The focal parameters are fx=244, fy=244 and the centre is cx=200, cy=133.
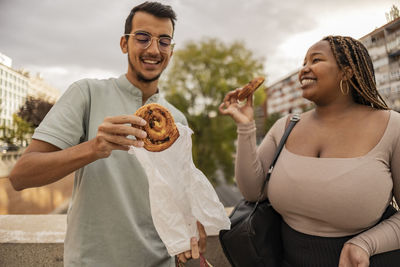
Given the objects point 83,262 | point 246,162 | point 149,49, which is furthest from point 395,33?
point 83,262

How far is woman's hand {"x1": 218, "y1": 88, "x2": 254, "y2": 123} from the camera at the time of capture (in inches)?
74.2

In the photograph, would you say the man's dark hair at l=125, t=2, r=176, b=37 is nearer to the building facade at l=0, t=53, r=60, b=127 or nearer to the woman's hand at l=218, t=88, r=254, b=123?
the woman's hand at l=218, t=88, r=254, b=123

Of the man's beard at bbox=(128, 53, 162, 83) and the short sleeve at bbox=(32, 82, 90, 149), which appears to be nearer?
the short sleeve at bbox=(32, 82, 90, 149)

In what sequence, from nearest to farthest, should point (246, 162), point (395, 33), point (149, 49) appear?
point (149, 49) < point (246, 162) < point (395, 33)

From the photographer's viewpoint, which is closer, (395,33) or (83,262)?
(83,262)

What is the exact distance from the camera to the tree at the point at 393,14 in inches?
93.8

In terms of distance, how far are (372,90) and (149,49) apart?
1610 millimetres

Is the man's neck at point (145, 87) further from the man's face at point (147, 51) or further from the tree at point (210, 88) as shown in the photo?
the tree at point (210, 88)

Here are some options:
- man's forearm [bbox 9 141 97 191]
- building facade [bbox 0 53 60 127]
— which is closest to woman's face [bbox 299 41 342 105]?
man's forearm [bbox 9 141 97 191]

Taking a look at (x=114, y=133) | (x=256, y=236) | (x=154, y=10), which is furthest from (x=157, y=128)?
(x=256, y=236)

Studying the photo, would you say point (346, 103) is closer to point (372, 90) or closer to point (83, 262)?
point (372, 90)

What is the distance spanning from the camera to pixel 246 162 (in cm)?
184

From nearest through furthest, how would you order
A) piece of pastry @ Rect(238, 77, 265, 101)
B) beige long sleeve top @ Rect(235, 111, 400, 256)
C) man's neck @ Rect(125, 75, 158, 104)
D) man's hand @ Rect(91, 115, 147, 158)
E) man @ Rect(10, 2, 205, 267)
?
man's hand @ Rect(91, 115, 147, 158)
man @ Rect(10, 2, 205, 267)
beige long sleeve top @ Rect(235, 111, 400, 256)
man's neck @ Rect(125, 75, 158, 104)
piece of pastry @ Rect(238, 77, 265, 101)

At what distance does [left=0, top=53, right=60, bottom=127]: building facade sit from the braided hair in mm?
3706
